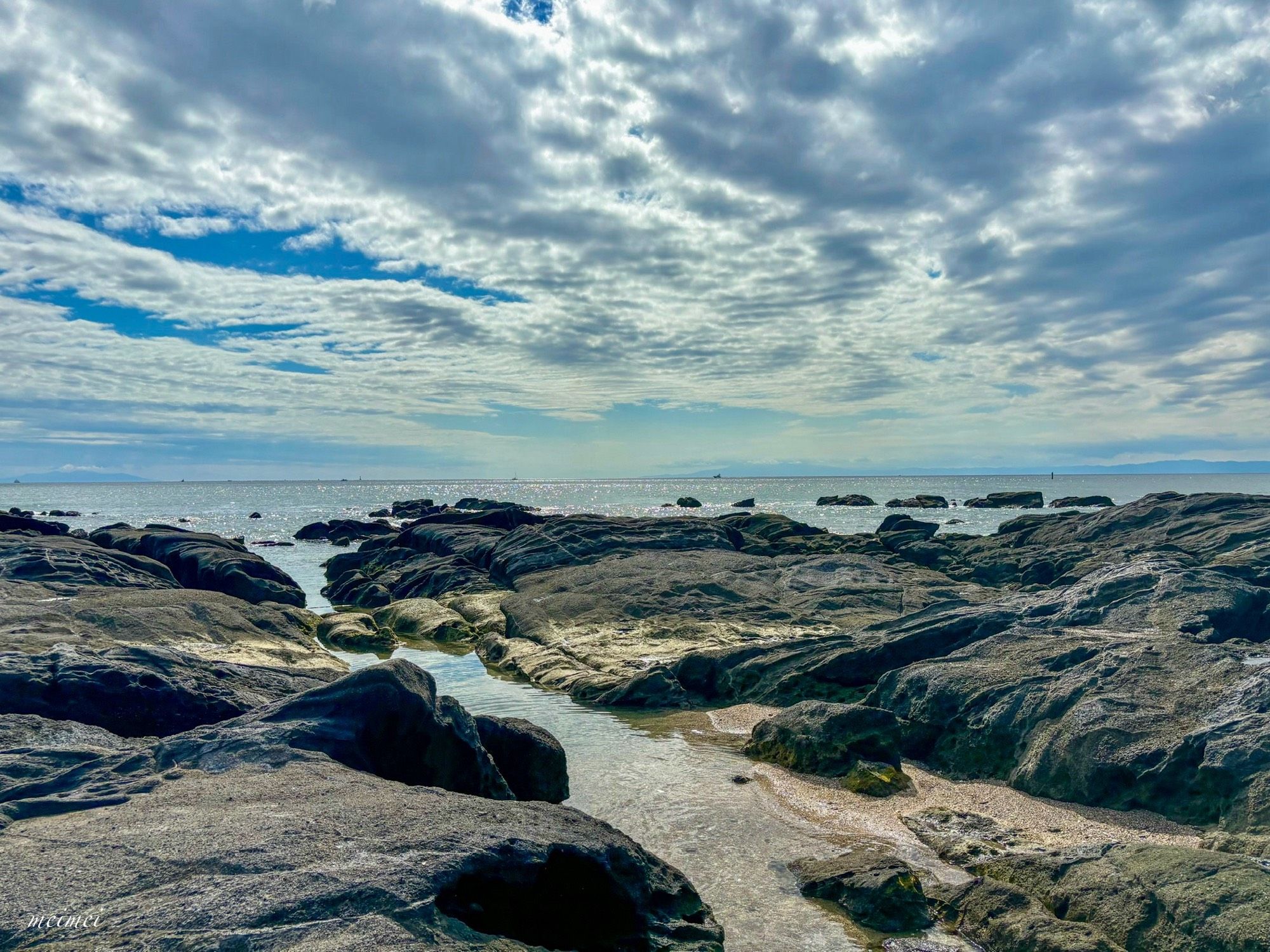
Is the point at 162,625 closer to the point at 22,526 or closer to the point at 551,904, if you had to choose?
the point at 551,904

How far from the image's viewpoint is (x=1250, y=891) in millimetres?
8648

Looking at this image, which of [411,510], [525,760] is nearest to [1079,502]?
[411,510]

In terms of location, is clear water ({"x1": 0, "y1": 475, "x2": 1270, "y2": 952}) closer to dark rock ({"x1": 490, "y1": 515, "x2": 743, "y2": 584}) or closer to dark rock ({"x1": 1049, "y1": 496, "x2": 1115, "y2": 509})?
dark rock ({"x1": 490, "y1": 515, "x2": 743, "y2": 584})

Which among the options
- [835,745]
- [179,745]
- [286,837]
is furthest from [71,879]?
[835,745]

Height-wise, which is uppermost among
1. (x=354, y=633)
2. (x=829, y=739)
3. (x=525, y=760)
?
(x=525, y=760)

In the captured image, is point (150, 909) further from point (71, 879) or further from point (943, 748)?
point (943, 748)

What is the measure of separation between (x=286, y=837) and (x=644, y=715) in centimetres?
1407

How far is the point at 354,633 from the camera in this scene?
1152 inches

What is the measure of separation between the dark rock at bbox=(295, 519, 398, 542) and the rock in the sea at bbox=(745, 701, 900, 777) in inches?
2889

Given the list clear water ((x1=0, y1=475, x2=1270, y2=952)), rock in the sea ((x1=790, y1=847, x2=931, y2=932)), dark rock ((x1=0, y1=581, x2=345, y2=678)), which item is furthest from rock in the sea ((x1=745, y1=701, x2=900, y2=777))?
dark rock ((x1=0, y1=581, x2=345, y2=678))

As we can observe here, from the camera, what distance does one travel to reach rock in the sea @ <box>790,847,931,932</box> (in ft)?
33.2

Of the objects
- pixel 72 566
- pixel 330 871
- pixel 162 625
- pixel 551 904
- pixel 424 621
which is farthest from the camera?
pixel 424 621

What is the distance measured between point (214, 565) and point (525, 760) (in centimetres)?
2863

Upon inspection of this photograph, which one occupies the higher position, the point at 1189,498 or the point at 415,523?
the point at 1189,498
